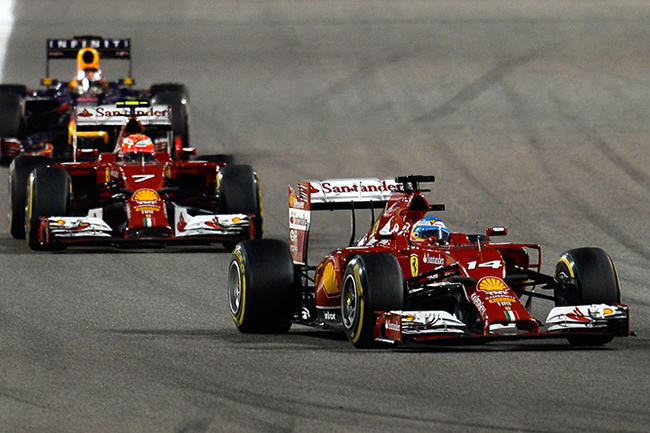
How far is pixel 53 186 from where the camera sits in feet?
62.4

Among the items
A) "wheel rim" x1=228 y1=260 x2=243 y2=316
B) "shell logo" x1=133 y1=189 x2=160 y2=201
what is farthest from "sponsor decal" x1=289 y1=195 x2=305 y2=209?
"shell logo" x1=133 y1=189 x2=160 y2=201

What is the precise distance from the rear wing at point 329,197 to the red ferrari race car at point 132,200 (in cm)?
526

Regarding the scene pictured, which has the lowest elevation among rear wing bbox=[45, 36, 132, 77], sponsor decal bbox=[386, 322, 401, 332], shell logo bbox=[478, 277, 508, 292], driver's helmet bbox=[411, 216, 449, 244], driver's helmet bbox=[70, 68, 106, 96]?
sponsor decal bbox=[386, 322, 401, 332]

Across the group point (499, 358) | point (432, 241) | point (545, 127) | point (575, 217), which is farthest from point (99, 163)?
point (545, 127)

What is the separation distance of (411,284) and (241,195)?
7.73 meters

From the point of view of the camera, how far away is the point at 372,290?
37.1ft

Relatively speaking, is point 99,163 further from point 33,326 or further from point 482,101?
point 482,101

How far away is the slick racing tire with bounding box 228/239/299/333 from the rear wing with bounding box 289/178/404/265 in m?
0.80

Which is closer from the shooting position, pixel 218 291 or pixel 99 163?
pixel 218 291

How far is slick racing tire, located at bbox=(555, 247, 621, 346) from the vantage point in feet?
38.8

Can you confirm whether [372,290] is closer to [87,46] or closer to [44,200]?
[44,200]

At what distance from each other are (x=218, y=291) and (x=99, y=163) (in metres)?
5.23

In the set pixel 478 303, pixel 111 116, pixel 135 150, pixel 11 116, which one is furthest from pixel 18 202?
pixel 478 303

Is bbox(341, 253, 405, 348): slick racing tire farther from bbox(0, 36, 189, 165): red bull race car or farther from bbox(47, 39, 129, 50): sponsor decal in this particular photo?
bbox(47, 39, 129, 50): sponsor decal
